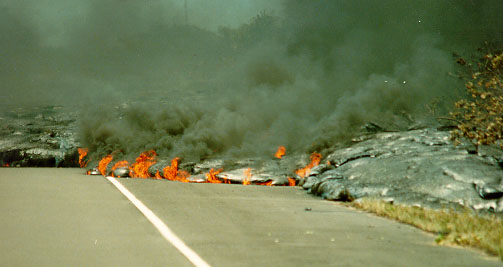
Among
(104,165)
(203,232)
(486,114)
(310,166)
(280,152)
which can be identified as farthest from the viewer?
(104,165)

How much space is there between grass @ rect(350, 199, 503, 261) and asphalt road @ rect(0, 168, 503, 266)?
21 centimetres

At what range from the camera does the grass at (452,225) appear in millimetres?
6824

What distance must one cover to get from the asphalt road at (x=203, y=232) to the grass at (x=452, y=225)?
21 centimetres

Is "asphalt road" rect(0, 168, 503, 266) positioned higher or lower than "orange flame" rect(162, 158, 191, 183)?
higher

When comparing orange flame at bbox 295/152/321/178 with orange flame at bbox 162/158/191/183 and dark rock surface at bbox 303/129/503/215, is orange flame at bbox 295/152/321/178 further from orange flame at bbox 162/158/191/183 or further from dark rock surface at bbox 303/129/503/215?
orange flame at bbox 162/158/191/183

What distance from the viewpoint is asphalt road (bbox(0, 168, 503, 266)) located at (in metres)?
5.88

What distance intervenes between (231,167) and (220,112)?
12.3 metres

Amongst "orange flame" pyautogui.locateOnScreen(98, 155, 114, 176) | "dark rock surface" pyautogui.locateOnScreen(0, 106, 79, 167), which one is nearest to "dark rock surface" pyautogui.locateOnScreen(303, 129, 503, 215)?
"orange flame" pyautogui.locateOnScreen(98, 155, 114, 176)

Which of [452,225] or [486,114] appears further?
[486,114]

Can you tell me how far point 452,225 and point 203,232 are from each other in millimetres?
3285

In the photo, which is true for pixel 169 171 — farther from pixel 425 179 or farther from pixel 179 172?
pixel 425 179

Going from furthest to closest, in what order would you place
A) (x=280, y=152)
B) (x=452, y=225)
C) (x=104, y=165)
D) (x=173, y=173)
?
(x=104, y=165), (x=280, y=152), (x=173, y=173), (x=452, y=225)

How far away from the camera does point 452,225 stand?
805cm

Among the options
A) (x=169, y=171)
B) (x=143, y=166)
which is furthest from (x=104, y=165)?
(x=169, y=171)
